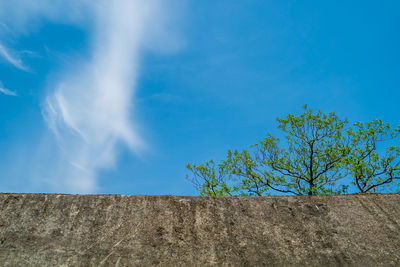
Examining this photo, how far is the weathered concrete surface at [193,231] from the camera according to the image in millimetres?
4062

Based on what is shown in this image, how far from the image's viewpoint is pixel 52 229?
4.36 metres

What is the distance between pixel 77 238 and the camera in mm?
4238

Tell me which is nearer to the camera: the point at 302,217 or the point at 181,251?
the point at 181,251

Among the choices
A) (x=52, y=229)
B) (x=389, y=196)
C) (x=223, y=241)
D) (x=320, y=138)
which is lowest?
(x=223, y=241)

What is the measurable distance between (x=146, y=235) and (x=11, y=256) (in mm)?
1827

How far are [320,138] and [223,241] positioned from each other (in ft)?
51.0

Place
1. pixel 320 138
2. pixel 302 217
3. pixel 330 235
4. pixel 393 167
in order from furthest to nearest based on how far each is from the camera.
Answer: pixel 320 138 → pixel 393 167 → pixel 302 217 → pixel 330 235

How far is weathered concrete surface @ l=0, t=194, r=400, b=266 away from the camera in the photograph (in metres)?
4.06

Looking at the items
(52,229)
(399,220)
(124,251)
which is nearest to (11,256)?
(52,229)

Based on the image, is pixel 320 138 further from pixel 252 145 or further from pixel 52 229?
pixel 52 229

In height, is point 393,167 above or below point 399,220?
above

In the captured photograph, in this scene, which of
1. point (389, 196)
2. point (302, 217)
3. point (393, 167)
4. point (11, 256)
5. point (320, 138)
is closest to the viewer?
point (11, 256)

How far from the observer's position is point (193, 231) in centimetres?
449

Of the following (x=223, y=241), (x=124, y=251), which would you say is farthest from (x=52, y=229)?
(x=223, y=241)
